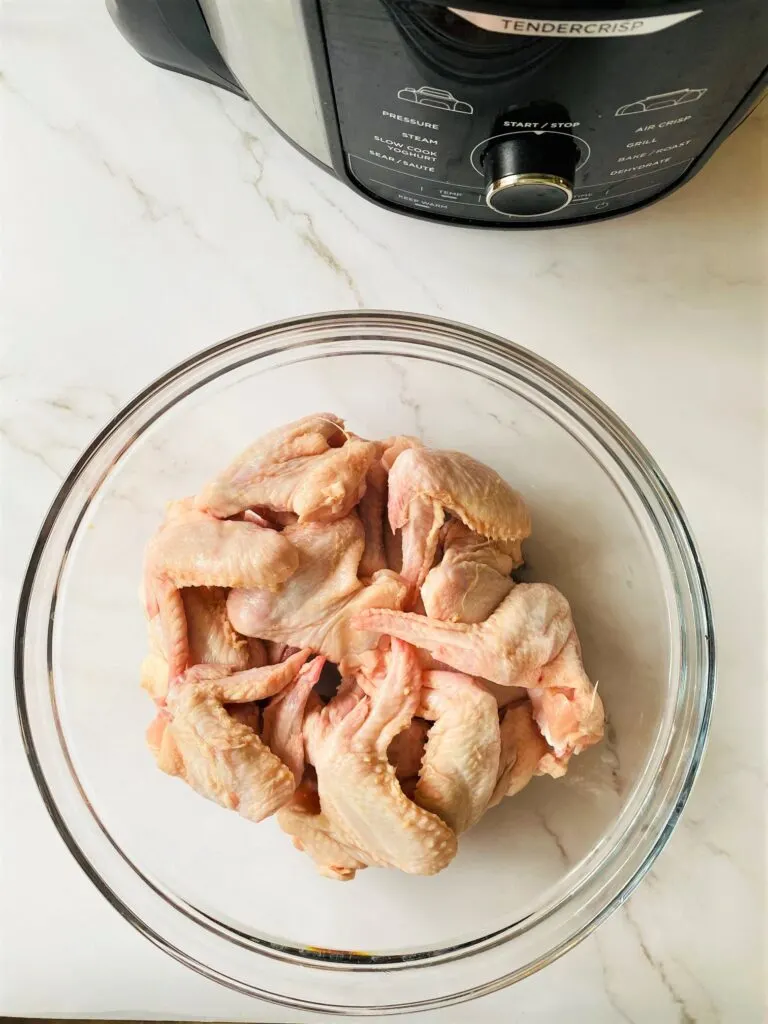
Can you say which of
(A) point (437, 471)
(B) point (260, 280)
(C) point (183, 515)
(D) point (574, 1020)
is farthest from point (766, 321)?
(D) point (574, 1020)

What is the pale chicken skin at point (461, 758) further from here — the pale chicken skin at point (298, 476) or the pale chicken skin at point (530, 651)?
the pale chicken skin at point (298, 476)

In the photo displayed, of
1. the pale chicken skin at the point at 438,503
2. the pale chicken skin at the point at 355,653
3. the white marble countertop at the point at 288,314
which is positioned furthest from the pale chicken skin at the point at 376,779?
the white marble countertop at the point at 288,314

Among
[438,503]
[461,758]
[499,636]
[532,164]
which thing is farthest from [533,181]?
[461,758]

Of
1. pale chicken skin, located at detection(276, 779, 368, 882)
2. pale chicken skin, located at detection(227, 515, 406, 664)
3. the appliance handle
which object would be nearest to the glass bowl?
pale chicken skin, located at detection(276, 779, 368, 882)

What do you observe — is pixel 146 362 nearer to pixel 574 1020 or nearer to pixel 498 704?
pixel 498 704

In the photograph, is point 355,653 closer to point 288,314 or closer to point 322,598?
point 322,598

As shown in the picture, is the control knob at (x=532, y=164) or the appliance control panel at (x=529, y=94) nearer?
the appliance control panel at (x=529, y=94)

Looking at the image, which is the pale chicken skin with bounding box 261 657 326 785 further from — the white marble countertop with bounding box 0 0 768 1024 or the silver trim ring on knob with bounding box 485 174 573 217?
the silver trim ring on knob with bounding box 485 174 573 217
